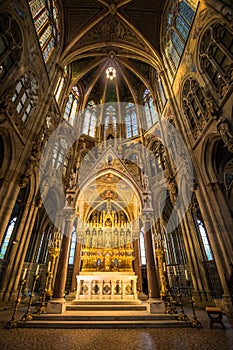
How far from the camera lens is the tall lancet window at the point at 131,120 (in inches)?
929

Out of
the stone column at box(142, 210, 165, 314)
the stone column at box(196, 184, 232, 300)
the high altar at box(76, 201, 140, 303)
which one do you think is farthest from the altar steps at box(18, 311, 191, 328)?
the high altar at box(76, 201, 140, 303)

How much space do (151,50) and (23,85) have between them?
1359cm

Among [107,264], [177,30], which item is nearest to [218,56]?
[177,30]

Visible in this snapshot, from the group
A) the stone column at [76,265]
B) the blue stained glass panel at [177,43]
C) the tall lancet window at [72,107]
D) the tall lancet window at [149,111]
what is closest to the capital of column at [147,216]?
the stone column at [76,265]

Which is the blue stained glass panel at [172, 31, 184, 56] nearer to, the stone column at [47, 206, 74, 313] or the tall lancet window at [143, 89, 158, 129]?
the tall lancet window at [143, 89, 158, 129]

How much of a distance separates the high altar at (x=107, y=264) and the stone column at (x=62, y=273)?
3.45m

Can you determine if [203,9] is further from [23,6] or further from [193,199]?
[193,199]

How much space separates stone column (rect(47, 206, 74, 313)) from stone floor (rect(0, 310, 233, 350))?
291 cm

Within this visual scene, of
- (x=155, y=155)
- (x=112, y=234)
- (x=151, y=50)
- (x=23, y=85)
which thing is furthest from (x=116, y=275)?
(x=151, y=50)

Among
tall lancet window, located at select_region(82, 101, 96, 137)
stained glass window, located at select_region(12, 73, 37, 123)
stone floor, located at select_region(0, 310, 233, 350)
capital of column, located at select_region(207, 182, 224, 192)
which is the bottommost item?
stone floor, located at select_region(0, 310, 233, 350)

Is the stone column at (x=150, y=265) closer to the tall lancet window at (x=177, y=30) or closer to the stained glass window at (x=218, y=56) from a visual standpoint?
the stained glass window at (x=218, y=56)

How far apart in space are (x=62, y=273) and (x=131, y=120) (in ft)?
68.0

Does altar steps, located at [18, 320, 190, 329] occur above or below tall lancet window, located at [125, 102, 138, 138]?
below

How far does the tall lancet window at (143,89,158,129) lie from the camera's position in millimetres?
21275
